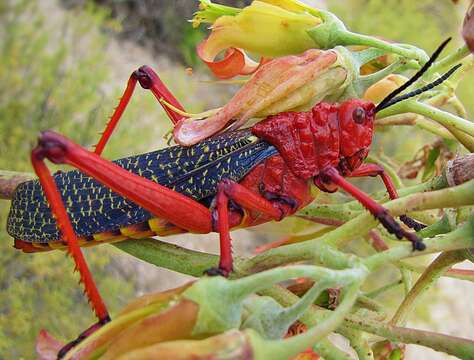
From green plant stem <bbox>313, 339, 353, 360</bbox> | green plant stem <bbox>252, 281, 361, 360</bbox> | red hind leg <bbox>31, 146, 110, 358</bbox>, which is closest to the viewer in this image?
green plant stem <bbox>252, 281, 361, 360</bbox>

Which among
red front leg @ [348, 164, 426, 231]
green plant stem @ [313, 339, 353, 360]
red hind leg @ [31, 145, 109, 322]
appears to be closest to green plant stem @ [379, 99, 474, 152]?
red front leg @ [348, 164, 426, 231]

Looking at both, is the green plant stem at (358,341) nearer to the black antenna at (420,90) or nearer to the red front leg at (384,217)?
the red front leg at (384,217)

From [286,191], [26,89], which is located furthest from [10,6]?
[286,191]

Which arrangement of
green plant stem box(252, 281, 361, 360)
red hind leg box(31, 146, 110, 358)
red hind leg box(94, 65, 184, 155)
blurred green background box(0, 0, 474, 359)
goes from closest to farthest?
green plant stem box(252, 281, 361, 360), red hind leg box(31, 146, 110, 358), red hind leg box(94, 65, 184, 155), blurred green background box(0, 0, 474, 359)

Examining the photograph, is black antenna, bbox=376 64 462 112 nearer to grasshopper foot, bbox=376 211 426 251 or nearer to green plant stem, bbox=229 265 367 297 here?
grasshopper foot, bbox=376 211 426 251

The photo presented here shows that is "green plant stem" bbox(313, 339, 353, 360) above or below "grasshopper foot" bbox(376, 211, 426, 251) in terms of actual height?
below

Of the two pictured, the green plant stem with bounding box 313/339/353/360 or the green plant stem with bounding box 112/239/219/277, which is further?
the green plant stem with bounding box 112/239/219/277
